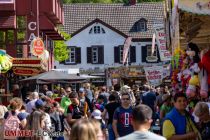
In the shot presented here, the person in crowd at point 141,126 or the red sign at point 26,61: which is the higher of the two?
the red sign at point 26,61

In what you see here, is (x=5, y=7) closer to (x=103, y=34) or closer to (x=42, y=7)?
(x=42, y=7)

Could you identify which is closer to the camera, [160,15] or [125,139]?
[125,139]

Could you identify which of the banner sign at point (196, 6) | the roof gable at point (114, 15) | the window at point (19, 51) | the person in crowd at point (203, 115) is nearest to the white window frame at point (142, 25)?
the roof gable at point (114, 15)

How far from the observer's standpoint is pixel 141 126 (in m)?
7.68

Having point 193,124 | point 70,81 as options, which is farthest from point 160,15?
point 193,124

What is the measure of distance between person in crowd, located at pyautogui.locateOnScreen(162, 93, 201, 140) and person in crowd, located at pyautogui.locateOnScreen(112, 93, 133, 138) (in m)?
3.96

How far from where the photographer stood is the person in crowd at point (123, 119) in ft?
45.9

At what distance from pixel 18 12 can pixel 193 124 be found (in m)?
31.4

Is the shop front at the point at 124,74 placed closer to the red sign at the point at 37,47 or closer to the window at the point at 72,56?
the window at the point at 72,56

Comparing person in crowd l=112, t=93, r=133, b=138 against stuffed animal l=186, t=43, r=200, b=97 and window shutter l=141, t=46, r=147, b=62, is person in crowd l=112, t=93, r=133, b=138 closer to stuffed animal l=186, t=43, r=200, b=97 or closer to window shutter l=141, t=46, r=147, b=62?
stuffed animal l=186, t=43, r=200, b=97

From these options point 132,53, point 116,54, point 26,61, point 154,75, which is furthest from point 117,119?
point 132,53

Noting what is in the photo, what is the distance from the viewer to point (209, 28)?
13.6 metres

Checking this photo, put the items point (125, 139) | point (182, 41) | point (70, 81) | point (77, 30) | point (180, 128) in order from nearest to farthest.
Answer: point (125, 139), point (180, 128), point (182, 41), point (70, 81), point (77, 30)

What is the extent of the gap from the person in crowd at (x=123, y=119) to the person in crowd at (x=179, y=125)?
396 centimetres
